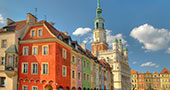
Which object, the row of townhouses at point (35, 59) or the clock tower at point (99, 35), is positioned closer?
the row of townhouses at point (35, 59)

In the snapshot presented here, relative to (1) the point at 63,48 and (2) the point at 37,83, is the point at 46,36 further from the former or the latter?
(2) the point at 37,83

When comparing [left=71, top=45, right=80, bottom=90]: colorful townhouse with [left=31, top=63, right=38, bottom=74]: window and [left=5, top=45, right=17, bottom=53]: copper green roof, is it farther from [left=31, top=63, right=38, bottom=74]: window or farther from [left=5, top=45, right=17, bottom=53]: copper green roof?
[left=5, top=45, right=17, bottom=53]: copper green roof

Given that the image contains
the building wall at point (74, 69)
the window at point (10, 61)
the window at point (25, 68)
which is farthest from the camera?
the building wall at point (74, 69)

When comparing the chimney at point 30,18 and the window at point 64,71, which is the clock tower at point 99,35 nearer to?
the chimney at point 30,18

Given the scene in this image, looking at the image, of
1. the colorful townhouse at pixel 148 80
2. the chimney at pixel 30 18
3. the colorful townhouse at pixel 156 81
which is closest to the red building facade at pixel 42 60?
the chimney at pixel 30 18

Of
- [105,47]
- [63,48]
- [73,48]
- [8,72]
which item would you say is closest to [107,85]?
[73,48]

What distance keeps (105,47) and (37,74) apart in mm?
81523

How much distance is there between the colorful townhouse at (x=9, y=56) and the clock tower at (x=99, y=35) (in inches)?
2893

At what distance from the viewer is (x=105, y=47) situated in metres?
111

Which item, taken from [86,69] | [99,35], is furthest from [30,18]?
[99,35]

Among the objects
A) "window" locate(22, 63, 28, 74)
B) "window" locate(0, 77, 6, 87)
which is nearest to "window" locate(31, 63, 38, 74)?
"window" locate(22, 63, 28, 74)

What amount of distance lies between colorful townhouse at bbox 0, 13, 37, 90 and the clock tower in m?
73.5

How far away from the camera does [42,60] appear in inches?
1246

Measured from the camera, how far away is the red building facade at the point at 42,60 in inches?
1215
